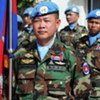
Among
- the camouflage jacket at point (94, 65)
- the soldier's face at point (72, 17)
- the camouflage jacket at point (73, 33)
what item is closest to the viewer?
the camouflage jacket at point (94, 65)

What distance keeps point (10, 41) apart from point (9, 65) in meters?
0.35

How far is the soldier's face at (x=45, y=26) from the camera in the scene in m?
3.50

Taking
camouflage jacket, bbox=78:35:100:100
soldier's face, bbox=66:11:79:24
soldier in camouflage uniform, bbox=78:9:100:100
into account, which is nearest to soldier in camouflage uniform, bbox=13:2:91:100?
soldier in camouflage uniform, bbox=78:9:100:100

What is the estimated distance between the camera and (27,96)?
3564 millimetres

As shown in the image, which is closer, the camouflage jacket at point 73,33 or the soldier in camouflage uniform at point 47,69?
the soldier in camouflage uniform at point 47,69

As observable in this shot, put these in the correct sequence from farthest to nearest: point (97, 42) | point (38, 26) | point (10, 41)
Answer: point (97, 42)
point (10, 41)
point (38, 26)

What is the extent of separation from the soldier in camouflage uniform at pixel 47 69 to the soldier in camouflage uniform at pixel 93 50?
144cm

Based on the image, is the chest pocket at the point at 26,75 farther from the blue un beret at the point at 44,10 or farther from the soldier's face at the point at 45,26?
the blue un beret at the point at 44,10

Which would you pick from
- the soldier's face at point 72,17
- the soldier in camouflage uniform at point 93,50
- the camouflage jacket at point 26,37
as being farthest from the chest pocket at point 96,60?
the soldier's face at point 72,17

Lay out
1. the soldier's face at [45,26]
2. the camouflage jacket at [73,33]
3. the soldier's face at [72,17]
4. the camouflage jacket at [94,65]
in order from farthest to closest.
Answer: the soldier's face at [72,17] → the camouflage jacket at [73,33] → the camouflage jacket at [94,65] → the soldier's face at [45,26]

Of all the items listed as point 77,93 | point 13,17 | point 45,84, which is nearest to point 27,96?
point 45,84

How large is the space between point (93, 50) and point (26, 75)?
217 centimetres

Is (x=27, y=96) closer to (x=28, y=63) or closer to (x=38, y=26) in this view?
(x=28, y=63)

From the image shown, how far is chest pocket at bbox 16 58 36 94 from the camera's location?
3573 millimetres
